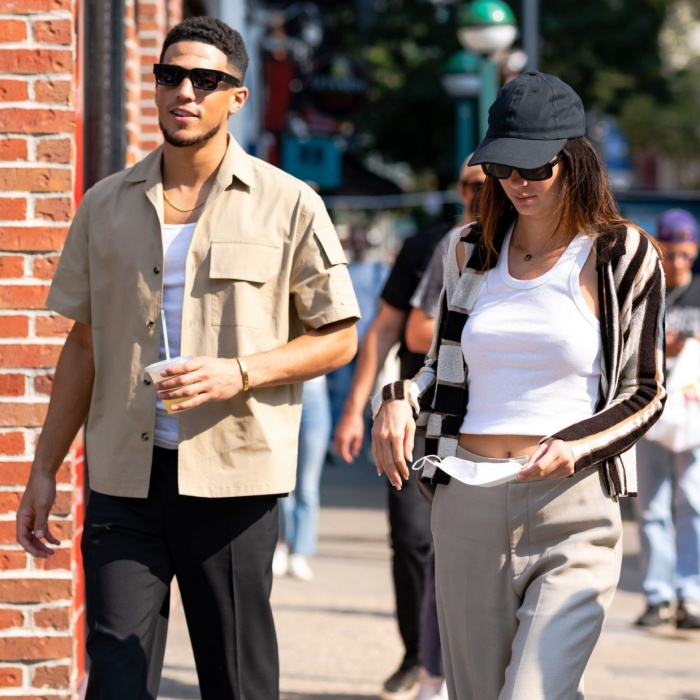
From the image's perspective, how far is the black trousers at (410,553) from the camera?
220 inches

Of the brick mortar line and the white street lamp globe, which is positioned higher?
the white street lamp globe

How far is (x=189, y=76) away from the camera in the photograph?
3.79m

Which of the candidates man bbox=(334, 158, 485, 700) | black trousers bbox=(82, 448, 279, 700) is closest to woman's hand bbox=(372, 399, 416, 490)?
black trousers bbox=(82, 448, 279, 700)

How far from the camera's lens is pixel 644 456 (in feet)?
24.7

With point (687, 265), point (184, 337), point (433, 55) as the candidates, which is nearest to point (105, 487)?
point (184, 337)

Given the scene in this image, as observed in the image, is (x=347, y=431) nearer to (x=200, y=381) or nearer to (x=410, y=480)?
(x=410, y=480)

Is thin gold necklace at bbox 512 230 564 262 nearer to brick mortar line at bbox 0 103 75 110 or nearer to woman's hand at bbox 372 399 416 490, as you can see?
woman's hand at bbox 372 399 416 490

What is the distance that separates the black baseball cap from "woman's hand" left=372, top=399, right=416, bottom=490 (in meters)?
0.61

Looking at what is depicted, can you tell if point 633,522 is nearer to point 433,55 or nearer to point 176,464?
point 176,464

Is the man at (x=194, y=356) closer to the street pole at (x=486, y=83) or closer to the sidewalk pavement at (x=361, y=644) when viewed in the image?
the sidewalk pavement at (x=361, y=644)

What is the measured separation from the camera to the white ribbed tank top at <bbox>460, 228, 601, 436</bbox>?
131 inches

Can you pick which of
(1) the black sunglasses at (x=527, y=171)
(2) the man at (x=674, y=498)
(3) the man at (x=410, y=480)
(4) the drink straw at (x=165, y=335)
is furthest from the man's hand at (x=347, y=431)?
(1) the black sunglasses at (x=527, y=171)

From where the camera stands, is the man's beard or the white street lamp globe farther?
the white street lamp globe

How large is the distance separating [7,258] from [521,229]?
191 cm
